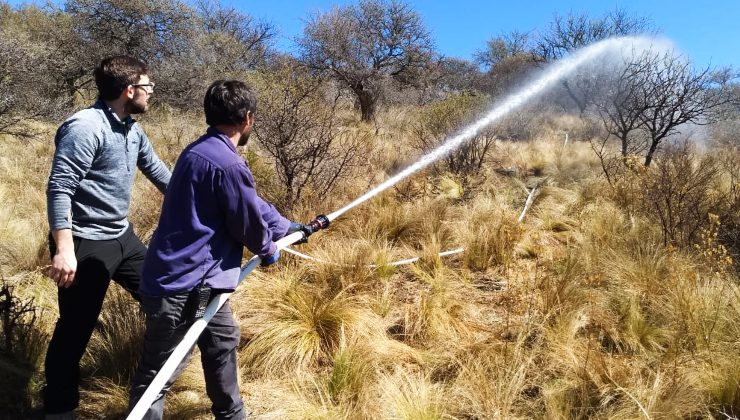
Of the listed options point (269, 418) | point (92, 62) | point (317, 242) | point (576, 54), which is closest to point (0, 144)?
point (92, 62)

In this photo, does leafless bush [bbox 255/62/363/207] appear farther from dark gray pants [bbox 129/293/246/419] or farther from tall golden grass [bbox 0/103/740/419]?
dark gray pants [bbox 129/293/246/419]

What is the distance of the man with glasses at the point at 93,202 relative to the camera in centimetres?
210

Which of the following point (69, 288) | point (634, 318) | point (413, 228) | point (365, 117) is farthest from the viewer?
point (365, 117)

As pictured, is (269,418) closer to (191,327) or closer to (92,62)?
(191,327)

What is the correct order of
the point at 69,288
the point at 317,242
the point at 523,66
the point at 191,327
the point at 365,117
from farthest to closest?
the point at 523,66 → the point at 365,117 → the point at 317,242 → the point at 69,288 → the point at 191,327

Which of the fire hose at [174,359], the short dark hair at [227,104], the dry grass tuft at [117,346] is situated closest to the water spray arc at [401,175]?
the fire hose at [174,359]

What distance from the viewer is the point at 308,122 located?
5.89 metres

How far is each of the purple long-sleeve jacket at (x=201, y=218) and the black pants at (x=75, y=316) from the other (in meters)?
0.50

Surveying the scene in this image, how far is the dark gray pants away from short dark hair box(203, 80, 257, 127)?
780 millimetres

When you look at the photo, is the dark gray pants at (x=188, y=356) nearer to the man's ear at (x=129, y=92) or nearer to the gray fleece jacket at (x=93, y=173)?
the gray fleece jacket at (x=93, y=173)

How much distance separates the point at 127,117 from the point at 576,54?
23.3m

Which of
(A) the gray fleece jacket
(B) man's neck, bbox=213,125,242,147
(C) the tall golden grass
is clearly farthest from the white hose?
(C) the tall golden grass

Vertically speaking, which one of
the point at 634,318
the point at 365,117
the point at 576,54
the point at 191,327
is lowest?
the point at 634,318

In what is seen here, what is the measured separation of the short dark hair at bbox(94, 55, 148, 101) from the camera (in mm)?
2191
